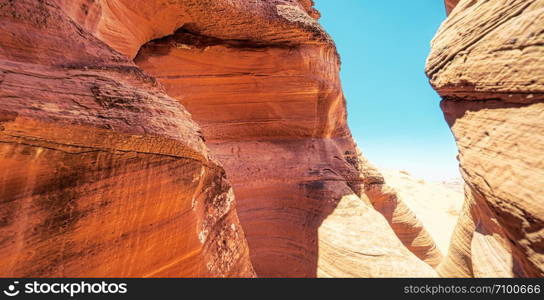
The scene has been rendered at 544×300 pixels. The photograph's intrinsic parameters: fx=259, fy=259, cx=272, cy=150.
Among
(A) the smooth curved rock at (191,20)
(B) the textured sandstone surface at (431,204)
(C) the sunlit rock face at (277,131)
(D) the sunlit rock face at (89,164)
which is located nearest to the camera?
(D) the sunlit rock face at (89,164)

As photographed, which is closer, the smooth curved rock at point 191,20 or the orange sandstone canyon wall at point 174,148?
the orange sandstone canyon wall at point 174,148

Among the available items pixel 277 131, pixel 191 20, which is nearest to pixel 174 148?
pixel 191 20

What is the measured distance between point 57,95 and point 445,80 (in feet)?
12.6

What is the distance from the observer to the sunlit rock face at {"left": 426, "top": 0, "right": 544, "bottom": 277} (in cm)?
195

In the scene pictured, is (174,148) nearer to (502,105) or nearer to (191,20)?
(502,105)

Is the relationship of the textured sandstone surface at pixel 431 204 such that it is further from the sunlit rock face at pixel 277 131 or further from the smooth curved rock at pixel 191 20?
the smooth curved rock at pixel 191 20

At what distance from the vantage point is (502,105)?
2.29 m

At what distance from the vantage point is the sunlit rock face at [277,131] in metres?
5.46

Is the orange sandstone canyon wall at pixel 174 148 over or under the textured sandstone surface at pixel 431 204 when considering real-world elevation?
over

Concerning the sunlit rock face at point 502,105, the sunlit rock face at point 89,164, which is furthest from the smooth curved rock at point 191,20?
the sunlit rock face at point 502,105

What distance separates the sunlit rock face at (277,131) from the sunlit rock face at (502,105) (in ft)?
9.16

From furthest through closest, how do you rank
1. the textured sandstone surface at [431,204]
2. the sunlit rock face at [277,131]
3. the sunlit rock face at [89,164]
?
the textured sandstone surface at [431,204]
the sunlit rock face at [277,131]
the sunlit rock face at [89,164]

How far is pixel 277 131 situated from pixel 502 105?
5103 millimetres

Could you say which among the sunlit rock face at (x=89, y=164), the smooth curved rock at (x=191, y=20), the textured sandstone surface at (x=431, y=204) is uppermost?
the smooth curved rock at (x=191, y=20)
